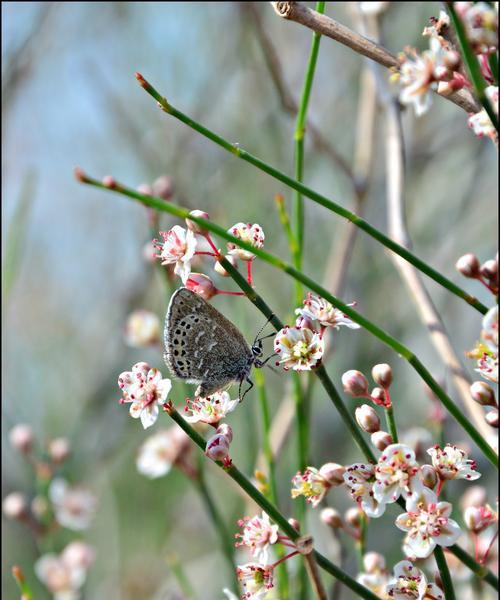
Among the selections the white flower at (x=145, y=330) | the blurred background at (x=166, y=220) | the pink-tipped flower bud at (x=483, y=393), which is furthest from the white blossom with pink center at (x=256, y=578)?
the blurred background at (x=166, y=220)

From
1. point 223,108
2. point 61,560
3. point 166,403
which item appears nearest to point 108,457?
point 61,560

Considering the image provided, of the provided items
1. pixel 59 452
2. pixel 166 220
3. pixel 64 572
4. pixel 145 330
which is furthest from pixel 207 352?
pixel 166 220

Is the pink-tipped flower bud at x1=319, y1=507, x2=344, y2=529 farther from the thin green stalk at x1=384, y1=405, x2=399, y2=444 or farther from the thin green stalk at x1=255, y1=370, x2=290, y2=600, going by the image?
the thin green stalk at x1=384, y1=405, x2=399, y2=444

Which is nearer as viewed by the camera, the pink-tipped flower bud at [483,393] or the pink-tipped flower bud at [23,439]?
the pink-tipped flower bud at [483,393]

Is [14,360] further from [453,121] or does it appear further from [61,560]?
[453,121]

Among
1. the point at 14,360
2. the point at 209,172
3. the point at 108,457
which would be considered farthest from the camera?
the point at 14,360

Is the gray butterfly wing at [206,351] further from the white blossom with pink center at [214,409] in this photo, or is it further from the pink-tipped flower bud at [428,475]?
the pink-tipped flower bud at [428,475]
